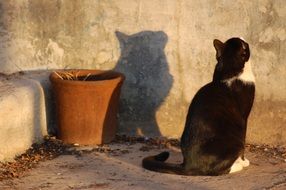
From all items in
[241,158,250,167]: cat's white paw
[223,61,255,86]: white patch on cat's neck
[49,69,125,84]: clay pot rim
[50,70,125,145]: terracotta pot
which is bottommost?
[241,158,250,167]: cat's white paw

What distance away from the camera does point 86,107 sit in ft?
22.5

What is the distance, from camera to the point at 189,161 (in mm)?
5918

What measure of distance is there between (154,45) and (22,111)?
1.58m

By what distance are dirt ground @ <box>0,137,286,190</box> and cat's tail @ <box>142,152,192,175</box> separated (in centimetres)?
5

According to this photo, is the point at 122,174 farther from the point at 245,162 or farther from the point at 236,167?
the point at 245,162

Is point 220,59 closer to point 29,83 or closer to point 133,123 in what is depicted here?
point 133,123

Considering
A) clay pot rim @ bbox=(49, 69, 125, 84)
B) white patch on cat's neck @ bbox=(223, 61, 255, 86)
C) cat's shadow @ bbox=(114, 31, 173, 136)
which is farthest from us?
cat's shadow @ bbox=(114, 31, 173, 136)

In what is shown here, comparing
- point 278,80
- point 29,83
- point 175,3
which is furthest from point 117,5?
point 278,80

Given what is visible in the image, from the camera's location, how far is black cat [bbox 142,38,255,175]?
590 centimetres

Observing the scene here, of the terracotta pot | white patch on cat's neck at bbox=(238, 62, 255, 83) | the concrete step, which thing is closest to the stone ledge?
the concrete step

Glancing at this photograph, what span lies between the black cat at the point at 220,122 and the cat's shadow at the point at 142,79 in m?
1.02

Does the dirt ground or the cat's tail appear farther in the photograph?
the cat's tail

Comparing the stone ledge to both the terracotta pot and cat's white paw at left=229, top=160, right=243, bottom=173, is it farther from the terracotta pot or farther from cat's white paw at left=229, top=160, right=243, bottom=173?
cat's white paw at left=229, top=160, right=243, bottom=173

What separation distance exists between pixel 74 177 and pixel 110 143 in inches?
46.5
